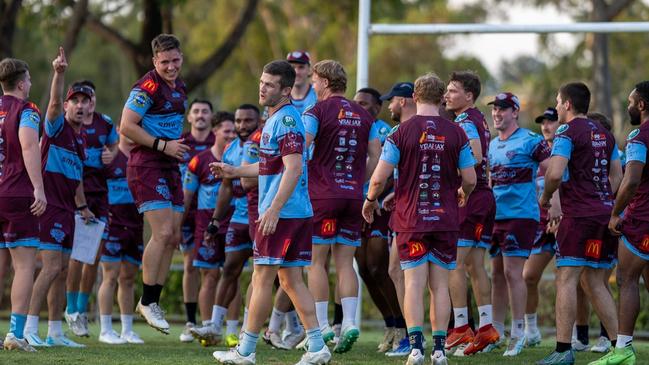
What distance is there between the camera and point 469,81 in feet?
35.3

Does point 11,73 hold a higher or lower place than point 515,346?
higher

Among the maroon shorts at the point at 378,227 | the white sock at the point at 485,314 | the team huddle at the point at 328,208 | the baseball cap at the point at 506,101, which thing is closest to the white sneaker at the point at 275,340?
the team huddle at the point at 328,208

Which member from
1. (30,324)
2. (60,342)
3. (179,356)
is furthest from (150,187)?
(60,342)

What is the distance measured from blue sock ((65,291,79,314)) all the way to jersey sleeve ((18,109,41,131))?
335 cm

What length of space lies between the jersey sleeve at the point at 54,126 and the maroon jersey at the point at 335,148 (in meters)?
2.41

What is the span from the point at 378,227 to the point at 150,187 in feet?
8.57

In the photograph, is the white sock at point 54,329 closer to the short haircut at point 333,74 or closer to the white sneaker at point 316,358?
the white sneaker at point 316,358

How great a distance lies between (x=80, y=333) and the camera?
495 inches

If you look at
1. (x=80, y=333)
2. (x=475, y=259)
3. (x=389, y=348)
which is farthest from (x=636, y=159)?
(x=80, y=333)

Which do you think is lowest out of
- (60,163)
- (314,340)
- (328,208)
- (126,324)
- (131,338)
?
(131,338)

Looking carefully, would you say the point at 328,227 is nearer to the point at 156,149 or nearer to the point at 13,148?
the point at 156,149

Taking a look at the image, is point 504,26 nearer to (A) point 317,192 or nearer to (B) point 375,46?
(A) point 317,192

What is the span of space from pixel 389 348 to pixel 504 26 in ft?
15.3

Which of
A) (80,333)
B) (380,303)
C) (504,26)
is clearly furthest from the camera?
(504,26)
